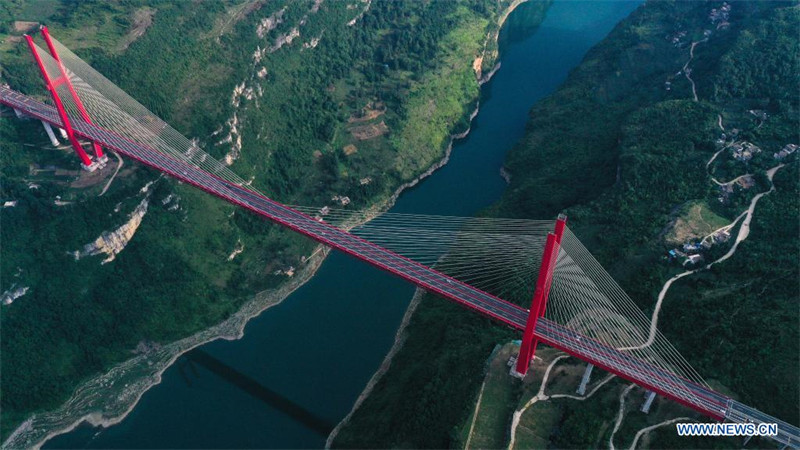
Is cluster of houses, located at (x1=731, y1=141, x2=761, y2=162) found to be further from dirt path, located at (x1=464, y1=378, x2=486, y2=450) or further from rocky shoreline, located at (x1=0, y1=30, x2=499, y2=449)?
rocky shoreline, located at (x1=0, y1=30, x2=499, y2=449)

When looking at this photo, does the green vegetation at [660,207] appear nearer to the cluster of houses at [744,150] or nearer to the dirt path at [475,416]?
the dirt path at [475,416]

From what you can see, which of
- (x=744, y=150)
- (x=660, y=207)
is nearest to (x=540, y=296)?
(x=660, y=207)

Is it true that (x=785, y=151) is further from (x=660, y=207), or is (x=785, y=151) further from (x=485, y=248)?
(x=485, y=248)

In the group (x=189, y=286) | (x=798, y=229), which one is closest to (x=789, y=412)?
(x=798, y=229)

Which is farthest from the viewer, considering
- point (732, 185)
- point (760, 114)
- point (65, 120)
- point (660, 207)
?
point (760, 114)

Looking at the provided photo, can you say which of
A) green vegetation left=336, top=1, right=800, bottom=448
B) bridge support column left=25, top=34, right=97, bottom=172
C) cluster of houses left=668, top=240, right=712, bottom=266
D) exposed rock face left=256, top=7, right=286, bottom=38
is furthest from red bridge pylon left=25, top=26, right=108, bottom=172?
cluster of houses left=668, top=240, right=712, bottom=266

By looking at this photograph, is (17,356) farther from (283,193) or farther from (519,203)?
(519,203)
